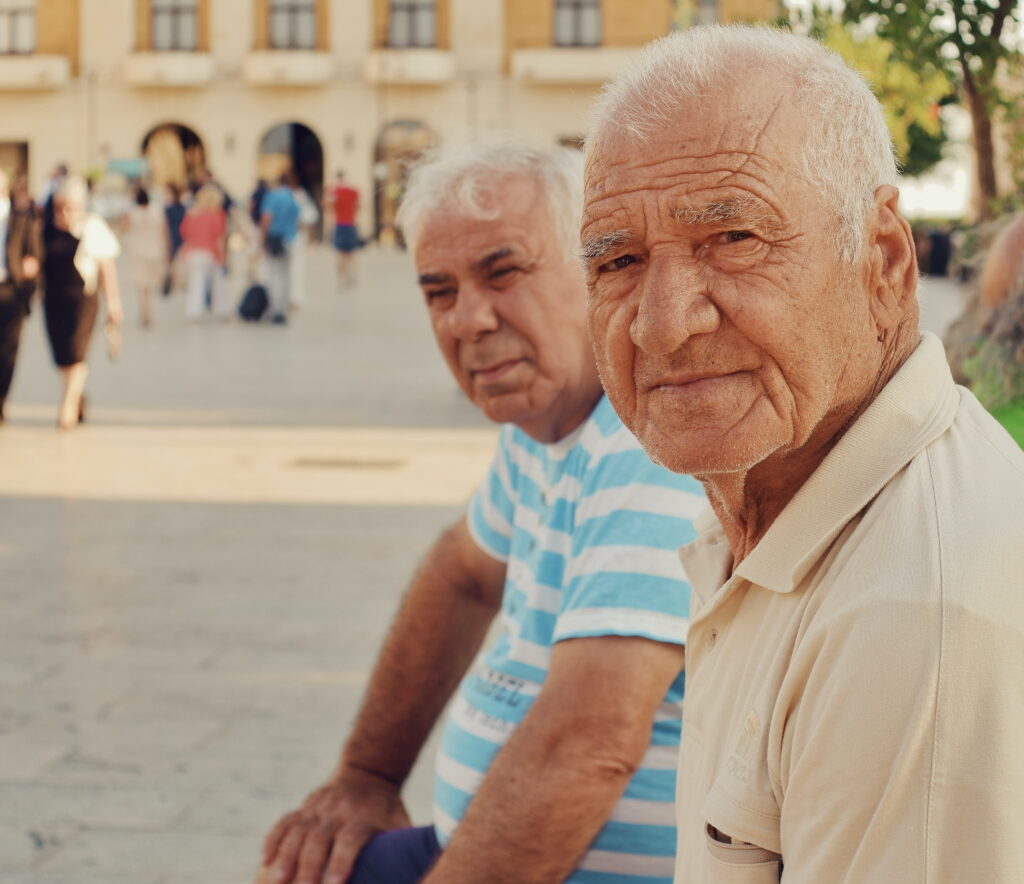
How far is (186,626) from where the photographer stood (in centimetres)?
620

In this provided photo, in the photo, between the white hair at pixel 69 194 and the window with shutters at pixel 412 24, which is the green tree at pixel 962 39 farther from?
the window with shutters at pixel 412 24

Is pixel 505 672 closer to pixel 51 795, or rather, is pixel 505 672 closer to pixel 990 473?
pixel 990 473

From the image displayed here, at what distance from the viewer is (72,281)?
1188cm

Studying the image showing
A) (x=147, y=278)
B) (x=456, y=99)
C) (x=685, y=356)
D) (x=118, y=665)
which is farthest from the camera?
(x=456, y=99)

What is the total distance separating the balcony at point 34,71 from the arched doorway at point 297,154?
21.2ft

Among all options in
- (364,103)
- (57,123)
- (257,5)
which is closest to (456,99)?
(364,103)

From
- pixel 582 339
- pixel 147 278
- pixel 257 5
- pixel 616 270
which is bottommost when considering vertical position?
pixel 147 278

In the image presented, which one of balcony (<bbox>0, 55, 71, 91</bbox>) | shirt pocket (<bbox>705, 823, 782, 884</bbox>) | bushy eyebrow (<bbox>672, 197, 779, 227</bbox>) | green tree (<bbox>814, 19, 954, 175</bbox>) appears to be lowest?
shirt pocket (<bbox>705, 823, 782, 884</bbox>)

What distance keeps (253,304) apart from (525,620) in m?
19.6

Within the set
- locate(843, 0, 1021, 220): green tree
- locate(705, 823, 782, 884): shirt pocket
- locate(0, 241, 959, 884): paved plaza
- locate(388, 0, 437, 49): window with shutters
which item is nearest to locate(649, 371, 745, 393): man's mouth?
locate(705, 823, 782, 884): shirt pocket

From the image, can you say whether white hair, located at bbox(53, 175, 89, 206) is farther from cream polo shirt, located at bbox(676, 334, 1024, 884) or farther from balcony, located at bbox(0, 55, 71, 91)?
balcony, located at bbox(0, 55, 71, 91)

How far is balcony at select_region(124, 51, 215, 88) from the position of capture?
49781 millimetres

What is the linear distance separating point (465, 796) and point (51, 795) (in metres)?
2.27

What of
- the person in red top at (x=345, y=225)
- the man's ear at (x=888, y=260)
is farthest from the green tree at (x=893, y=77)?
the person in red top at (x=345, y=225)
